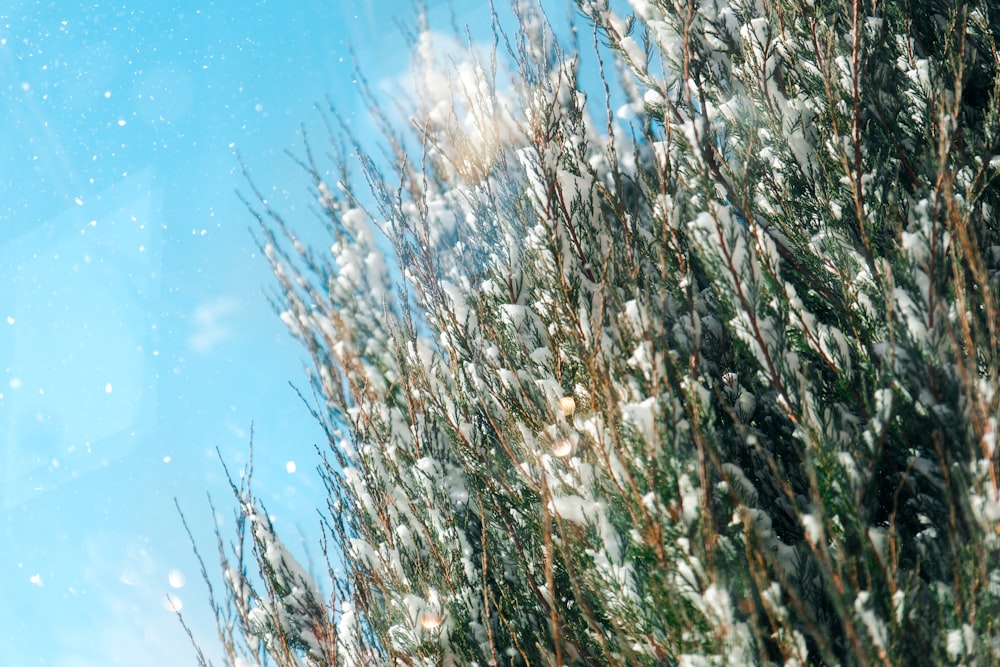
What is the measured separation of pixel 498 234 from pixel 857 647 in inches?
105

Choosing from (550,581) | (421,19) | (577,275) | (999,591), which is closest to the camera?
(999,591)

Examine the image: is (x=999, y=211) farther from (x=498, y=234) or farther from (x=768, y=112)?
(x=498, y=234)

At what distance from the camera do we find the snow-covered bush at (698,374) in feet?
7.51

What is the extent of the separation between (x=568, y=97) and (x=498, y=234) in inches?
33.6

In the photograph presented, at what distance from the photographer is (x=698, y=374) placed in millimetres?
2859

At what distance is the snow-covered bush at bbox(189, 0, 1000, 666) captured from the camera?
7.51 ft

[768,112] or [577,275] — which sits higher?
[768,112]

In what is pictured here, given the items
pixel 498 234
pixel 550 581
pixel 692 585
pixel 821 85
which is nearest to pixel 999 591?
pixel 692 585

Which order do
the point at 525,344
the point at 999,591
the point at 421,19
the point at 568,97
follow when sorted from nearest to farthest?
the point at 999,591 < the point at 525,344 < the point at 568,97 < the point at 421,19

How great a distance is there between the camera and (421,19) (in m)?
5.41

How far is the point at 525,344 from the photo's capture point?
351 cm

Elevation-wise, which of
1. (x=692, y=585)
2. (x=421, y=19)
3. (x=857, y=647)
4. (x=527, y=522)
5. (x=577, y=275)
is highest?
(x=421, y=19)

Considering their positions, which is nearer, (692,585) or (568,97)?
(692,585)

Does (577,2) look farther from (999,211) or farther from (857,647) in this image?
(857,647)
